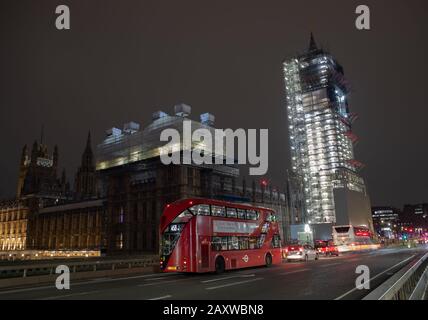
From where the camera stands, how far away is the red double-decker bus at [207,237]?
22.1m

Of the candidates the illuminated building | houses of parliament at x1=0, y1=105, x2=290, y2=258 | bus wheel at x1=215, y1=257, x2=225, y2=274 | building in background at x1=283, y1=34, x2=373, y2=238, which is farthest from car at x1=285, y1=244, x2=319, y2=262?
the illuminated building

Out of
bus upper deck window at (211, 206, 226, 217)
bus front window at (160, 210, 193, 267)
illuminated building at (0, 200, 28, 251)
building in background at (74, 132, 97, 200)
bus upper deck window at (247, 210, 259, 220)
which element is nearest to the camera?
bus front window at (160, 210, 193, 267)

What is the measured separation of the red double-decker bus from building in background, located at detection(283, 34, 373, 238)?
74215 millimetres

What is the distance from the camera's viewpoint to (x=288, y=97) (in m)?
107

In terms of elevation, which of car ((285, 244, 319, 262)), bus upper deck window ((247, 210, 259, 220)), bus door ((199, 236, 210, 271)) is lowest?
car ((285, 244, 319, 262))

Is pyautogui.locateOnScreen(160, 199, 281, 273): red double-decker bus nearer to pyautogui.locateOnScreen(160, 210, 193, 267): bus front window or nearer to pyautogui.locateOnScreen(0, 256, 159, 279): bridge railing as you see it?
pyautogui.locateOnScreen(160, 210, 193, 267): bus front window

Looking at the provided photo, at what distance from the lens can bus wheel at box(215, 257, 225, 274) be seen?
23.7m

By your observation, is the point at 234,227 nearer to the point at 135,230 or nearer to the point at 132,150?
the point at 135,230

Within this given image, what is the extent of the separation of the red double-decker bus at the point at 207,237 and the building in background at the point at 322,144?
2922 inches

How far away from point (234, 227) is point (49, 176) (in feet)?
496

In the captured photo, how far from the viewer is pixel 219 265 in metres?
24.0

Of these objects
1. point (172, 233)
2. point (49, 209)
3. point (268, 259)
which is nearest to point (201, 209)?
point (172, 233)
